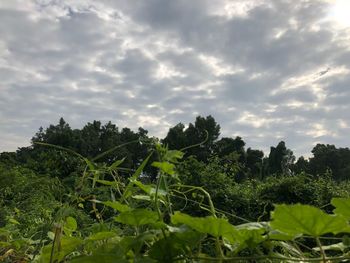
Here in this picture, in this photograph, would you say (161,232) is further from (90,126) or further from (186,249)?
(90,126)

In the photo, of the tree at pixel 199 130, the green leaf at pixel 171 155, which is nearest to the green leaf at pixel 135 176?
the green leaf at pixel 171 155

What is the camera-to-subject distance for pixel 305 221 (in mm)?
427

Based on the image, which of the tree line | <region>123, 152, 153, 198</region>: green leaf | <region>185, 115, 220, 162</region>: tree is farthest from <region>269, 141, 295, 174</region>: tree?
<region>123, 152, 153, 198</region>: green leaf

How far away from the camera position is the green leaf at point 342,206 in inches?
17.0

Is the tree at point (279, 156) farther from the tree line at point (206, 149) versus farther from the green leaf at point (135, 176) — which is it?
the green leaf at point (135, 176)

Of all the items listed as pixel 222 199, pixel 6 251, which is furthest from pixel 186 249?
pixel 222 199

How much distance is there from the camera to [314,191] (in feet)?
30.3

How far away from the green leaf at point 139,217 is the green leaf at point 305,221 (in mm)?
147

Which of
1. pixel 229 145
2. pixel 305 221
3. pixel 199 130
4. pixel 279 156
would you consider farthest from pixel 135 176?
pixel 279 156

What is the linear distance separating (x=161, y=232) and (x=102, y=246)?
0.11 m

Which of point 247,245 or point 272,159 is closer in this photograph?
point 247,245

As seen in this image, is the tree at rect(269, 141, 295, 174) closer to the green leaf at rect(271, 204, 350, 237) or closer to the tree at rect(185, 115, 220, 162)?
the tree at rect(185, 115, 220, 162)

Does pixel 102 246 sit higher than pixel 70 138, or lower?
lower

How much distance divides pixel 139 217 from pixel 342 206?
23 centimetres
